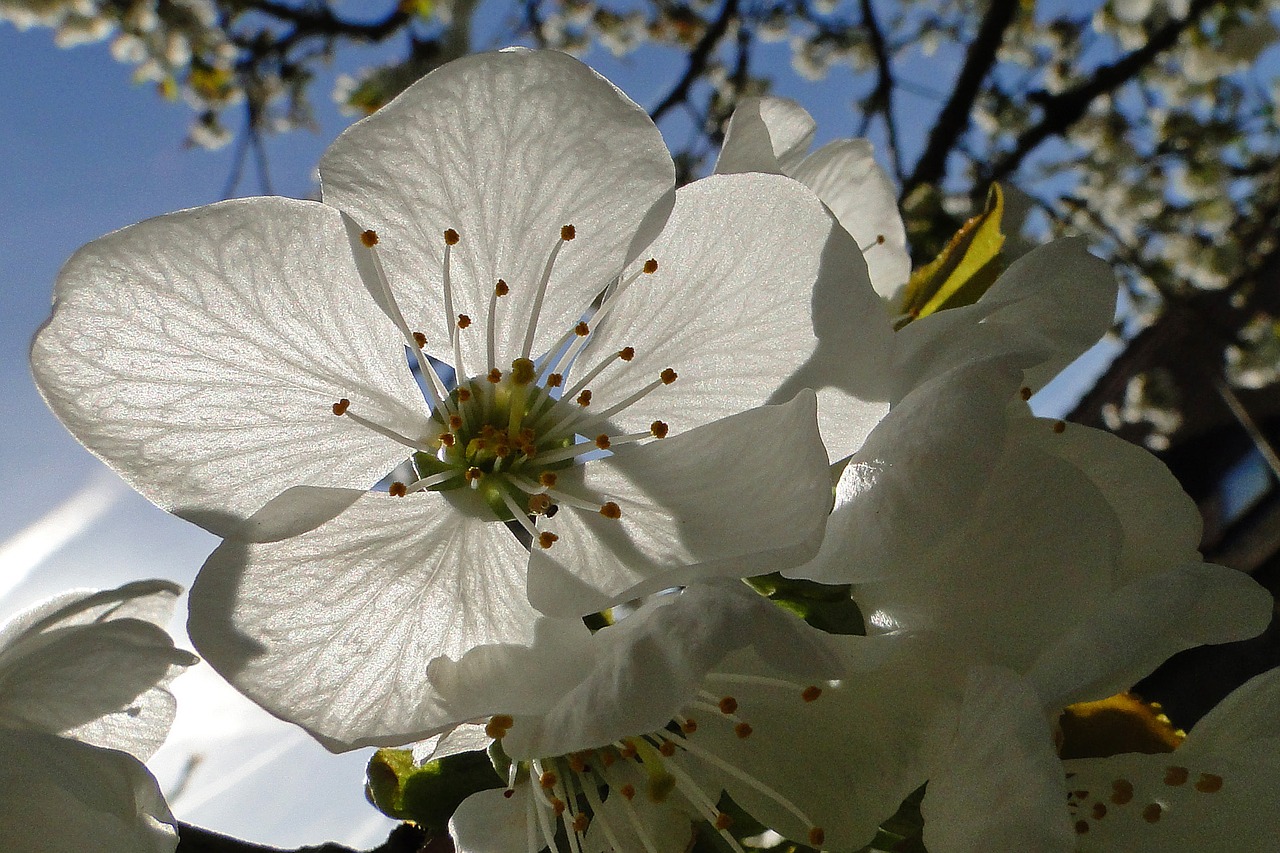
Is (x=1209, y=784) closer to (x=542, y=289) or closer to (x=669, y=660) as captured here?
(x=669, y=660)

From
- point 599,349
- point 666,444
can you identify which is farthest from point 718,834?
point 599,349

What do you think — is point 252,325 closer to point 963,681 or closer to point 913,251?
point 963,681

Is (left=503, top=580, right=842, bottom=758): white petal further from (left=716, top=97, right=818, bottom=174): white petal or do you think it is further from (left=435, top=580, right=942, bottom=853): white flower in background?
(left=716, top=97, right=818, bottom=174): white petal

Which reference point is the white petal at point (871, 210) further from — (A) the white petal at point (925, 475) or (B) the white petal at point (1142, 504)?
(A) the white petal at point (925, 475)

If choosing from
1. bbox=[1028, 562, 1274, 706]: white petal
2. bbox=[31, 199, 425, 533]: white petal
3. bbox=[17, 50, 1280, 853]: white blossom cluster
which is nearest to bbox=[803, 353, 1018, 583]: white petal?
bbox=[17, 50, 1280, 853]: white blossom cluster

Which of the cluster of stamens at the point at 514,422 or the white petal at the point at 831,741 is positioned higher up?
the cluster of stamens at the point at 514,422

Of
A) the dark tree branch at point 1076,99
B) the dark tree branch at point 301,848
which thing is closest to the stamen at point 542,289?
the dark tree branch at point 301,848

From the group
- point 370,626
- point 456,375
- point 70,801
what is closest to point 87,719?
point 70,801
